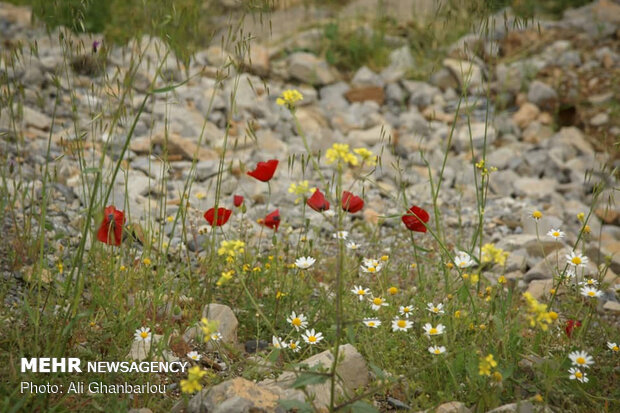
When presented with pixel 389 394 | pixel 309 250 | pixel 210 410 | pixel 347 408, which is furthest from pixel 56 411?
pixel 309 250

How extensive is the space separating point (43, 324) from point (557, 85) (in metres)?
4.60

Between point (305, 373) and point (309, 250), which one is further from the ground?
point (305, 373)

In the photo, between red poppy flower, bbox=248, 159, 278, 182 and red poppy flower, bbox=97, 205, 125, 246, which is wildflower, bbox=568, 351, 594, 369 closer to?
red poppy flower, bbox=248, 159, 278, 182

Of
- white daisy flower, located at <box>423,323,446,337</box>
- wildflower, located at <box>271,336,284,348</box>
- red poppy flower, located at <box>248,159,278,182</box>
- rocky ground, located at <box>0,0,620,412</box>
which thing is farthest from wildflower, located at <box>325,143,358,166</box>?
rocky ground, located at <box>0,0,620,412</box>

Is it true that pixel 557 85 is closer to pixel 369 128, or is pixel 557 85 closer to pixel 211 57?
pixel 369 128

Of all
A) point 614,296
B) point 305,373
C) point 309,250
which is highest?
point 305,373

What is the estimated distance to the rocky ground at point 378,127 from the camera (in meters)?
3.38

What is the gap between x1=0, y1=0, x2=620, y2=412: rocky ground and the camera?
338 cm

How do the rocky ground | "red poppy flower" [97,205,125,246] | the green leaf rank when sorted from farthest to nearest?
the rocky ground
"red poppy flower" [97,205,125,246]
the green leaf

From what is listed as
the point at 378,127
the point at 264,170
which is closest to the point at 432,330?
the point at 264,170

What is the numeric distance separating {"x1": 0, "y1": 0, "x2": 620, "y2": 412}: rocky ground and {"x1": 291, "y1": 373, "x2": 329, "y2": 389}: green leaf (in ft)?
4.35

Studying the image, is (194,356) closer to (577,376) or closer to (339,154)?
(339,154)

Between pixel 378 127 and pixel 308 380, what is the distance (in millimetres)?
3494

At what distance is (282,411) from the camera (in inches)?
69.0
